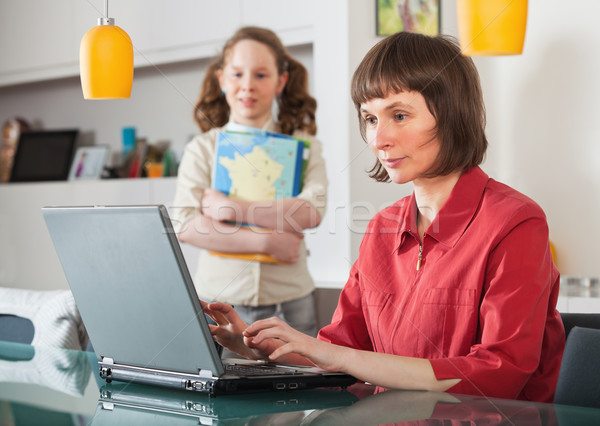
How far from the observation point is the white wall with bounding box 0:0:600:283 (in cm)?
258

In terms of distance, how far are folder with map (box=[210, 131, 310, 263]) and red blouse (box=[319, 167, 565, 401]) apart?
81 cm

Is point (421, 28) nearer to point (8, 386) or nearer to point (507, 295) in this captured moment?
point (507, 295)

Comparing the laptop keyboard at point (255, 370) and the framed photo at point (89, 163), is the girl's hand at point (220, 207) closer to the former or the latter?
the laptop keyboard at point (255, 370)

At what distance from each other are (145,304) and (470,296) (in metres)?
0.51

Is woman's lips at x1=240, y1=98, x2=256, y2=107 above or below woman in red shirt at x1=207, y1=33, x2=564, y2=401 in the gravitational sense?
above

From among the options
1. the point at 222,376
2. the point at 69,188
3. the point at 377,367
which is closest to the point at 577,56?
the point at 377,367

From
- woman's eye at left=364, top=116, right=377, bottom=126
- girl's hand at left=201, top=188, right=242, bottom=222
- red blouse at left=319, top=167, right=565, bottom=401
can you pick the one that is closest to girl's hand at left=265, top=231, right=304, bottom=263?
girl's hand at left=201, top=188, right=242, bottom=222

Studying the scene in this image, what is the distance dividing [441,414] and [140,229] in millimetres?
439

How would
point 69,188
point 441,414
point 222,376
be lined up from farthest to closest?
point 69,188 → point 222,376 → point 441,414

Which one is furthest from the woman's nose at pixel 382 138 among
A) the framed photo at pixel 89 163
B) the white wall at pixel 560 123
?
the framed photo at pixel 89 163

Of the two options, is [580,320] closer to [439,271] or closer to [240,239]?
[439,271]

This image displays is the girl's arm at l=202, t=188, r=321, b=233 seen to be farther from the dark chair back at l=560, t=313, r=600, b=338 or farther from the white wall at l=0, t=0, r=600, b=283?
the dark chair back at l=560, t=313, r=600, b=338

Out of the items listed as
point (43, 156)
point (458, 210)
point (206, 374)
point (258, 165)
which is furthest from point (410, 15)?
point (43, 156)

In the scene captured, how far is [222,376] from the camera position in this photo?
0.94m
